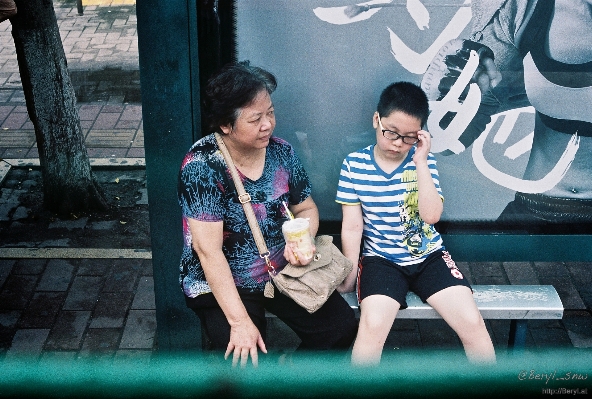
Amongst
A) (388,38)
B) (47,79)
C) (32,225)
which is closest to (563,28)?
(388,38)

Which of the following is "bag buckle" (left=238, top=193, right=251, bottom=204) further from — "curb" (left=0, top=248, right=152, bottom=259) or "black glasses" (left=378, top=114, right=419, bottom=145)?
"curb" (left=0, top=248, right=152, bottom=259)

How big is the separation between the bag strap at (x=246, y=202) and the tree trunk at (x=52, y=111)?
2.32 meters

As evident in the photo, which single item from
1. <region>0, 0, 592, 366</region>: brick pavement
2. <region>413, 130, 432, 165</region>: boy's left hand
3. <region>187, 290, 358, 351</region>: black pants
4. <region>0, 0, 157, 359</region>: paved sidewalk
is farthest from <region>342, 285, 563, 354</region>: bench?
<region>0, 0, 157, 359</region>: paved sidewalk

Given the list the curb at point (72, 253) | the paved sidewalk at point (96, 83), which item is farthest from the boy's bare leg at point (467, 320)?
the paved sidewalk at point (96, 83)

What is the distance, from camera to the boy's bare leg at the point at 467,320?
2.69m

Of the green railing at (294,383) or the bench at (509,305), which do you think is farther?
the bench at (509,305)

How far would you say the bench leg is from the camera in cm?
299

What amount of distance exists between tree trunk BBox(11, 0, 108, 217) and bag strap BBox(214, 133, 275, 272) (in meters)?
2.32

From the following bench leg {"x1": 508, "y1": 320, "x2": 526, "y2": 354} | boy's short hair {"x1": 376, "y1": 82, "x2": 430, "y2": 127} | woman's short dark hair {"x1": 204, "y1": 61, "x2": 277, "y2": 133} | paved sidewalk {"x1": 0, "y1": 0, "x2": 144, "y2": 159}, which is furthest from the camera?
paved sidewalk {"x1": 0, "y1": 0, "x2": 144, "y2": 159}

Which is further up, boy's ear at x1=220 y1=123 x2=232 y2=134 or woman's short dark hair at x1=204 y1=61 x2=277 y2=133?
woman's short dark hair at x1=204 y1=61 x2=277 y2=133

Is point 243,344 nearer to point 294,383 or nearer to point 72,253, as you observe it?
point 294,383

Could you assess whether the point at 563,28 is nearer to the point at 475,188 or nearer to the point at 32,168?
the point at 475,188

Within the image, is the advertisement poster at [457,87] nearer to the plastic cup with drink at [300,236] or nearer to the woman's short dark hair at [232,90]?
the woman's short dark hair at [232,90]

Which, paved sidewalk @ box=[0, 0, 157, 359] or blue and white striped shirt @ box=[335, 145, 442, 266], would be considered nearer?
blue and white striped shirt @ box=[335, 145, 442, 266]
